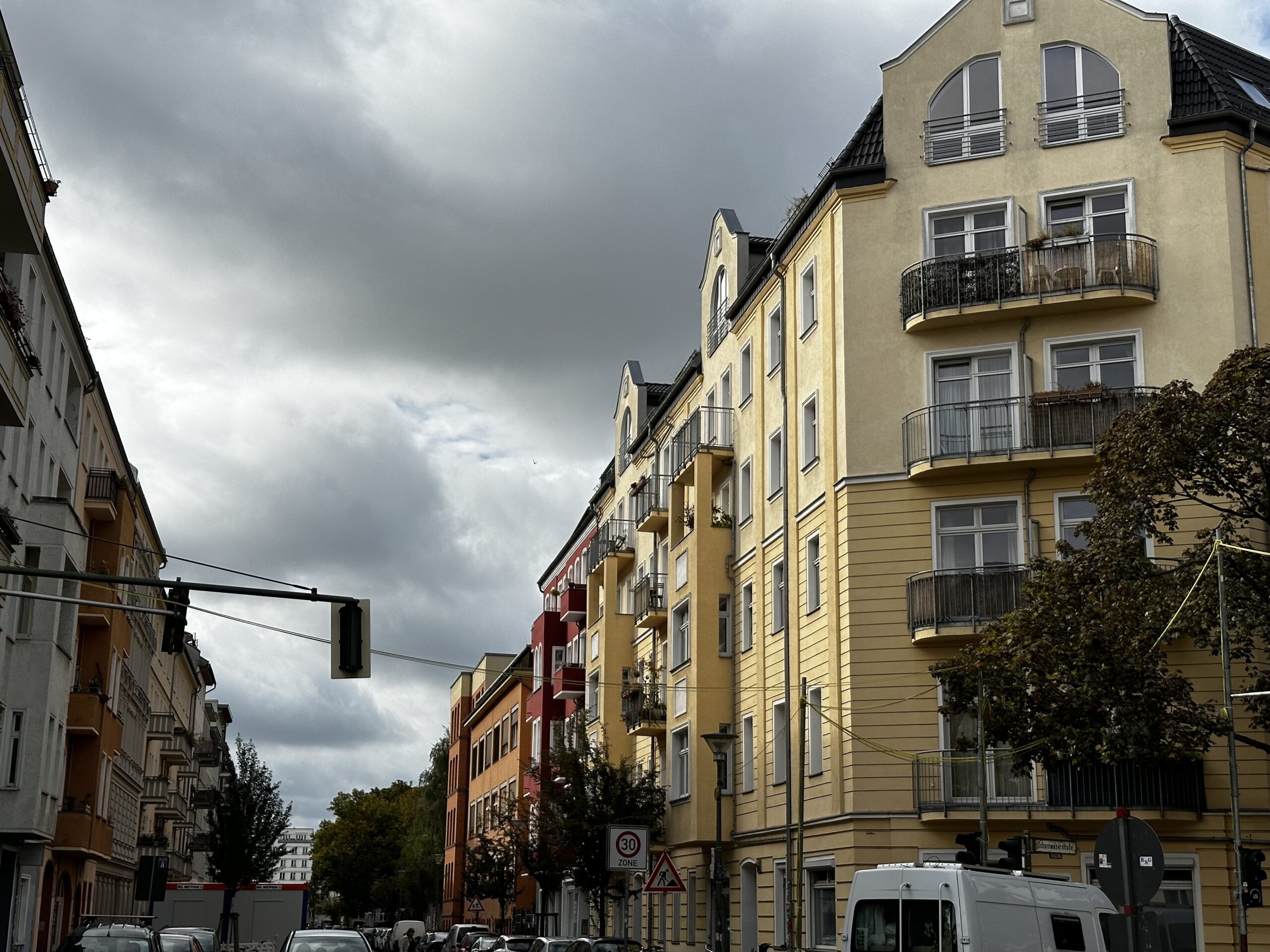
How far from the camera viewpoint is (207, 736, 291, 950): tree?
78.2 m

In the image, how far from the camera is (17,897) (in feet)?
122

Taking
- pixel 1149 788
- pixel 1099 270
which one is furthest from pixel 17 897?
pixel 1099 270

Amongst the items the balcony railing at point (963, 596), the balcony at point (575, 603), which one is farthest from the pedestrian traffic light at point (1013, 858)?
the balcony at point (575, 603)

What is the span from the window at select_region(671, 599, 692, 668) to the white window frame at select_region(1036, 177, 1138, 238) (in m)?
15.2

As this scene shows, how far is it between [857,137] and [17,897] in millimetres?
26494

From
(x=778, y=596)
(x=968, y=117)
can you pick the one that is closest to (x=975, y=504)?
(x=778, y=596)

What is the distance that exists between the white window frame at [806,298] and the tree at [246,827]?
53106 mm

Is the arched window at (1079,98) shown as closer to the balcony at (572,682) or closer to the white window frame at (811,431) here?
the white window frame at (811,431)

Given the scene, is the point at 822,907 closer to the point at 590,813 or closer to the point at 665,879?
the point at 665,879

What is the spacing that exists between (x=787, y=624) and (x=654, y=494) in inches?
504

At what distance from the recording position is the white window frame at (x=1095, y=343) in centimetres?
2997

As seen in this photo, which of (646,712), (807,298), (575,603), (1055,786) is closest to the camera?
(1055,786)

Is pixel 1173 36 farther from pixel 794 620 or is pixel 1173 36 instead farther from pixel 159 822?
pixel 159 822

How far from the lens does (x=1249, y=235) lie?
1184 inches
